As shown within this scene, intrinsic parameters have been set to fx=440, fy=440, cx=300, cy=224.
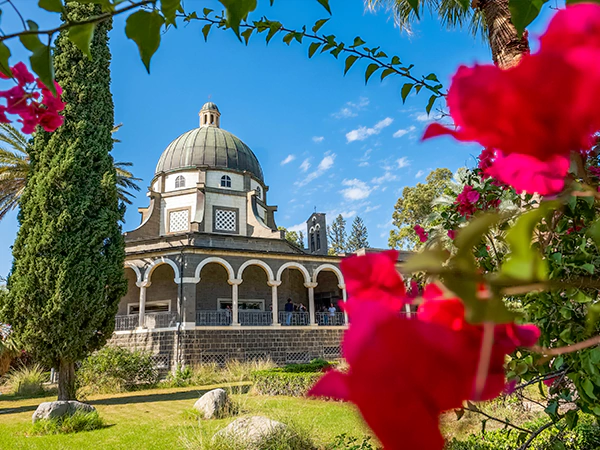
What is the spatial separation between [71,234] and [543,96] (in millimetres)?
13674

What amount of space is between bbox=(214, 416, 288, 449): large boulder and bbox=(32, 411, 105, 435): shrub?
3746mm

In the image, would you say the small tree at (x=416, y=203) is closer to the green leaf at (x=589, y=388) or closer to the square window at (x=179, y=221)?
the square window at (x=179, y=221)

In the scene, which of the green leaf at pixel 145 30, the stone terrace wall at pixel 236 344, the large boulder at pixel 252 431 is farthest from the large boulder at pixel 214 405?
the green leaf at pixel 145 30

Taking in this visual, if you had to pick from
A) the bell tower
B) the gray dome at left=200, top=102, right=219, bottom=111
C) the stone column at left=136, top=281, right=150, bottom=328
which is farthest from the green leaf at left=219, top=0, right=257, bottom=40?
the gray dome at left=200, top=102, right=219, bottom=111

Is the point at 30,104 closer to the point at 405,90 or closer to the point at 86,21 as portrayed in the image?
the point at 86,21

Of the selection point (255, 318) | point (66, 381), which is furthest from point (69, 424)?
point (255, 318)

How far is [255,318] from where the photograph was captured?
19.5m

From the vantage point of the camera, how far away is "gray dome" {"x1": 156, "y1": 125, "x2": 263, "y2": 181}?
24.6m

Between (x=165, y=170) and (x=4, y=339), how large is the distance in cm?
1312

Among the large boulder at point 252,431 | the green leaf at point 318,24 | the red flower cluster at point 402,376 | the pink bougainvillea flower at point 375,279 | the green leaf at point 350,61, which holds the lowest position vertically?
the large boulder at point 252,431

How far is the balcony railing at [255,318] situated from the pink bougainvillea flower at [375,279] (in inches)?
754

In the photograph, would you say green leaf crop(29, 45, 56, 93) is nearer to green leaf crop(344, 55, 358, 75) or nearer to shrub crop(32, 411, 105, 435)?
green leaf crop(344, 55, 358, 75)

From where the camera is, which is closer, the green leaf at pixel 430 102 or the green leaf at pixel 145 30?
the green leaf at pixel 145 30

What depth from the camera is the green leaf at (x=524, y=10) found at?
790 mm
